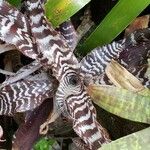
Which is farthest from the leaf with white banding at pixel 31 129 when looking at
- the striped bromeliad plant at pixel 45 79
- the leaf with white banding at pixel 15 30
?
the leaf with white banding at pixel 15 30

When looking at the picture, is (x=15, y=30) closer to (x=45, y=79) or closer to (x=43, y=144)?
(x=45, y=79)

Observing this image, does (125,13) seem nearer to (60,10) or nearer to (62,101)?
(60,10)

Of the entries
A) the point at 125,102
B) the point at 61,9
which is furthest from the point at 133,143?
the point at 61,9

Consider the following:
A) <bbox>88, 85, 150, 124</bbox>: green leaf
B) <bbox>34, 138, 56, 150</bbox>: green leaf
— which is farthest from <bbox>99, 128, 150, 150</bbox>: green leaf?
<bbox>34, 138, 56, 150</bbox>: green leaf

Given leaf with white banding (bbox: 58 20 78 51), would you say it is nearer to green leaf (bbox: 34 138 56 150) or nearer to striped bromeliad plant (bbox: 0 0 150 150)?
striped bromeliad plant (bbox: 0 0 150 150)

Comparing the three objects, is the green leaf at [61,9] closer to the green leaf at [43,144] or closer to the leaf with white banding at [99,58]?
the leaf with white banding at [99,58]

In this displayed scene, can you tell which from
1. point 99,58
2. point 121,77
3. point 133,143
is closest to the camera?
point 133,143
